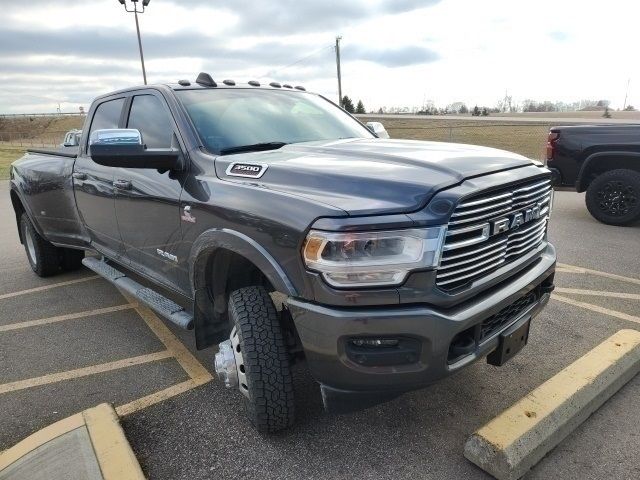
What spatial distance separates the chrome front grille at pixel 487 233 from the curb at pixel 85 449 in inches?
68.0

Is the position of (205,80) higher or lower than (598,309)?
higher

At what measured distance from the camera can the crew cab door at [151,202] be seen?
10.5ft

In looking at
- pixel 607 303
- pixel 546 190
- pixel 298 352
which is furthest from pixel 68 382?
pixel 607 303

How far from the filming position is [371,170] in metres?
2.45

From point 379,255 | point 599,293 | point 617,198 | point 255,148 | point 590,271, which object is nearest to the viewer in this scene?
point 379,255

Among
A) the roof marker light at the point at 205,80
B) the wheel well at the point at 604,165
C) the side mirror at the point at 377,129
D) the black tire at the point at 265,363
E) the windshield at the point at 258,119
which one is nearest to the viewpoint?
the black tire at the point at 265,363

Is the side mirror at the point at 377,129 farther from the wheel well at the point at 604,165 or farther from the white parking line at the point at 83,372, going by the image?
the wheel well at the point at 604,165

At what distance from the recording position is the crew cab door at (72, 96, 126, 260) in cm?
399

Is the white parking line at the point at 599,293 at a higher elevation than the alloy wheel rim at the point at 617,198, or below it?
below

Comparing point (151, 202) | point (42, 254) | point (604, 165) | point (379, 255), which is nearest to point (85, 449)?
point (151, 202)

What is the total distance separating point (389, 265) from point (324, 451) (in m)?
1.13

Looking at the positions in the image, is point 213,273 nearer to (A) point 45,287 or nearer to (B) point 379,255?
(B) point 379,255

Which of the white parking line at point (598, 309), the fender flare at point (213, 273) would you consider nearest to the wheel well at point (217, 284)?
the fender flare at point (213, 273)

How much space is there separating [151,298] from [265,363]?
1417 millimetres
